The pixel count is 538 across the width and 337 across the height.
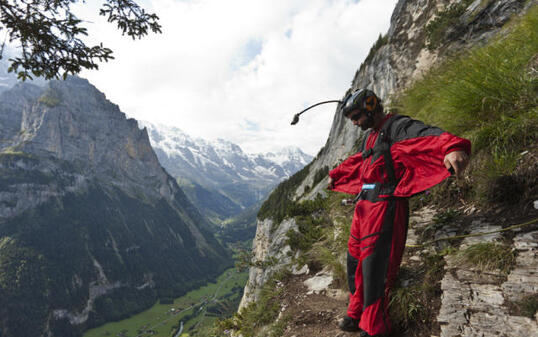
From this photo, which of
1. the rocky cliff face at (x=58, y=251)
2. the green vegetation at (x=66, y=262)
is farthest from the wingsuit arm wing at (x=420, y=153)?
the green vegetation at (x=66, y=262)

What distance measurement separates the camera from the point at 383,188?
328cm

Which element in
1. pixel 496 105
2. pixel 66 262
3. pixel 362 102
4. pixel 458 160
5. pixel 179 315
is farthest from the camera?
pixel 66 262

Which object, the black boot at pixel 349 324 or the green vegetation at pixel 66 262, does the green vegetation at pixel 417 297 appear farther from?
the green vegetation at pixel 66 262

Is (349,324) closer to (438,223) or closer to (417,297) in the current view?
(417,297)

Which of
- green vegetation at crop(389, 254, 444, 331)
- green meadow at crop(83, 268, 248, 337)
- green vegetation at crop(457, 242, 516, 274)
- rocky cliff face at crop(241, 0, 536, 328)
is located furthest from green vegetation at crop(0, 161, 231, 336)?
green vegetation at crop(457, 242, 516, 274)

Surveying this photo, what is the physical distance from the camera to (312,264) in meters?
6.27

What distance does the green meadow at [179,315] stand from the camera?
393 ft

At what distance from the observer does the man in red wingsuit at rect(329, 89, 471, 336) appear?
2797 mm

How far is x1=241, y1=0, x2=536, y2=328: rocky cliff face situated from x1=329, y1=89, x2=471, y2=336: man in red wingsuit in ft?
2.26

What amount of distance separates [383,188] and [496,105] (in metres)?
2.31

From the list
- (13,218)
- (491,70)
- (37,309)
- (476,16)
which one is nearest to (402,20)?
(476,16)

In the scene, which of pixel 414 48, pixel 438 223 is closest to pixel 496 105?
pixel 438 223

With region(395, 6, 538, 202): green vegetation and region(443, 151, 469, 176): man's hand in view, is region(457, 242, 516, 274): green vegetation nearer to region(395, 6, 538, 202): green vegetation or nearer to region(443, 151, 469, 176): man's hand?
region(395, 6, 538, 202): green vegetation

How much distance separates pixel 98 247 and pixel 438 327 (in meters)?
212
